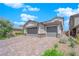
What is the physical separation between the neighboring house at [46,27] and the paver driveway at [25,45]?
0.06m

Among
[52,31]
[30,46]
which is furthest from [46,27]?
[30,46]

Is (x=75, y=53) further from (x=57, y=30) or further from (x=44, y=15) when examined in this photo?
(x=44, y=15)

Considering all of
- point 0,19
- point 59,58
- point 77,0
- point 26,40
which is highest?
point 77,0

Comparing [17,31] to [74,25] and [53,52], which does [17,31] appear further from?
[74,25]

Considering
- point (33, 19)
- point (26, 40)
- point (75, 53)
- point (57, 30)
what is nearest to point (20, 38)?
point (26, 40)

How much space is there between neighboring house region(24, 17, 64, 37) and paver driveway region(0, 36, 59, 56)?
61mm

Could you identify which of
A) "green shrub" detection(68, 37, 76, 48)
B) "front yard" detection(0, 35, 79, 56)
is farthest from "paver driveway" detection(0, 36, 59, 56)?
"green shrub" detection(68, 37, 76, 48)

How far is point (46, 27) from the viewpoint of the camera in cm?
266

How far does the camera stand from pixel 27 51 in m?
2.58

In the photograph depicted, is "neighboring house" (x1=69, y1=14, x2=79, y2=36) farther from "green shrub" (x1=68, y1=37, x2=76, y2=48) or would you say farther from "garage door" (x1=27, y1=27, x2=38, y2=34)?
"garage door" (x1=27, y1=27, x2=38, y2=34)

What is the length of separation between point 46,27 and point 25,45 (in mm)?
321

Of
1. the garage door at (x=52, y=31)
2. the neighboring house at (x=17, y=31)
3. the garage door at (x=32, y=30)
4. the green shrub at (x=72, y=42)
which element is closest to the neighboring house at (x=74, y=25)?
the green shrub at (x=72, y=42)

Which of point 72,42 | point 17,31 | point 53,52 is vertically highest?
point 17,31

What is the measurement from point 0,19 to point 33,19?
375 millimetres
